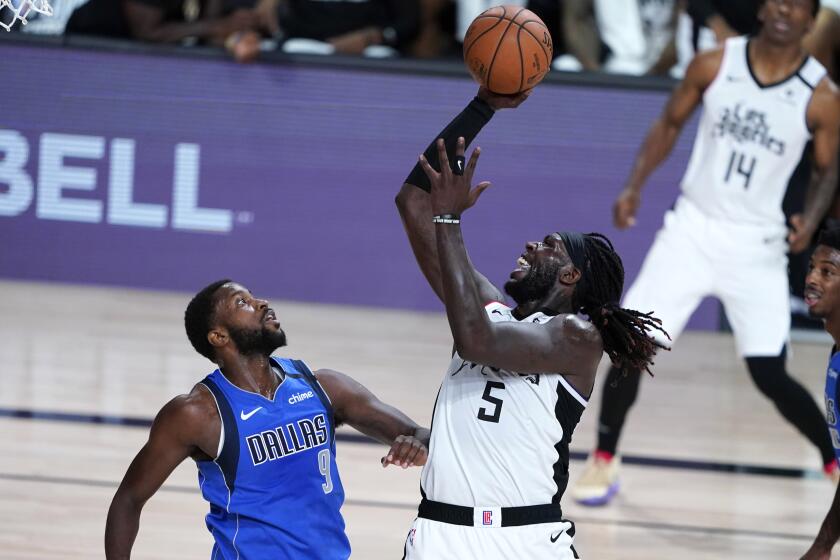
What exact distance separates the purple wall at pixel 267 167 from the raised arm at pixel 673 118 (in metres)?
3.14

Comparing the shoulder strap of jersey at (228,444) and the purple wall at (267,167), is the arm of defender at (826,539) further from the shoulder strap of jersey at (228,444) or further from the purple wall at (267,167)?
the purple wall at (267,167)

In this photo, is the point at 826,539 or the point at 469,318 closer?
the point at 469,318

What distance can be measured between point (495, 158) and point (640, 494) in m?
3.92

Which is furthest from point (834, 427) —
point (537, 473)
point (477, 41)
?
point (477, 41)

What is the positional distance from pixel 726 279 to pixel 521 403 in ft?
9.07

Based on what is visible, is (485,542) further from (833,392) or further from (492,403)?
(833,392)

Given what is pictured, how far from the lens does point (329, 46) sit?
9.76m

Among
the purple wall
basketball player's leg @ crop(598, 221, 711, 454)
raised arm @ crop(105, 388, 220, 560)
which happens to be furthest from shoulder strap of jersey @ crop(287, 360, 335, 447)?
the purple wall

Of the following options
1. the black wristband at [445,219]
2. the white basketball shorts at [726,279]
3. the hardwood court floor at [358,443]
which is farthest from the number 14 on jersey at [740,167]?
the black wristband at [445,219]

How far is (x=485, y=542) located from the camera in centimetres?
354

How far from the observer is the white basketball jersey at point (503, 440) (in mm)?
3580

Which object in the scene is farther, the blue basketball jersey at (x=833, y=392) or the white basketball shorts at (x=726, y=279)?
the white basketball shorts at (x=726, y=279)

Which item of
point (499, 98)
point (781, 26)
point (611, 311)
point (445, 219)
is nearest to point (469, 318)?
point (445, 219)

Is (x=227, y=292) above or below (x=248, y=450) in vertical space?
above
